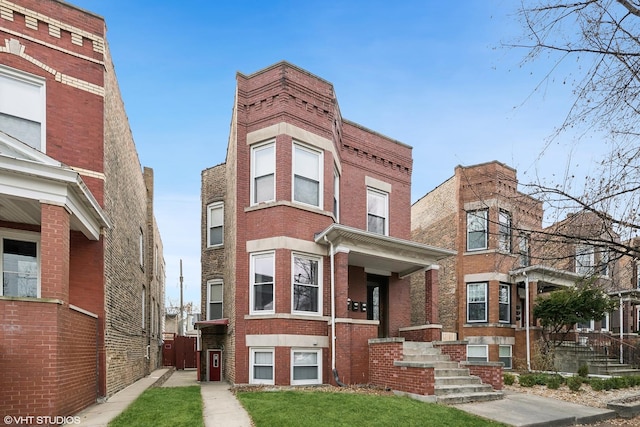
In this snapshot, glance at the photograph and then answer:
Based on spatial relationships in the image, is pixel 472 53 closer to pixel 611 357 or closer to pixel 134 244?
pixel 134 244

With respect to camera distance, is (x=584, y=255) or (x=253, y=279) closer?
(x=584, y=255)

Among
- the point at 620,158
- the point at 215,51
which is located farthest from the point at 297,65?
the point at 620,158

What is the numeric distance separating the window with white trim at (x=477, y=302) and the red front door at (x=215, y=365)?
10.8 meters

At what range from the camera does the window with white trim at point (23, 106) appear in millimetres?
9422

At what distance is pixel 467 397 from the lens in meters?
9.84

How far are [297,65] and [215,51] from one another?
8.27ft

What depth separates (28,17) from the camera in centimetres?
978

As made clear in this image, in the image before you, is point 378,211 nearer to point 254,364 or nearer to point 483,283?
point 483,283

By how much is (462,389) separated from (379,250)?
4.33 metres

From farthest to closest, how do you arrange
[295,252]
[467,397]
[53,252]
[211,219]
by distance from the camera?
[211,219]
[295,252]
[467,397]
[53,252]

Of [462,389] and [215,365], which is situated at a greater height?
[462,389]

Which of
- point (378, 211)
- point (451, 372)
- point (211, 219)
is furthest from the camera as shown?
point (211, 219)

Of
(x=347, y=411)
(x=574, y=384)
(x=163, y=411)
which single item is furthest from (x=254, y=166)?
(x=574, y=384)

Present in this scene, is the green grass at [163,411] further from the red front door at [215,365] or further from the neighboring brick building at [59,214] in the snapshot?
the red front door at [215,365]
